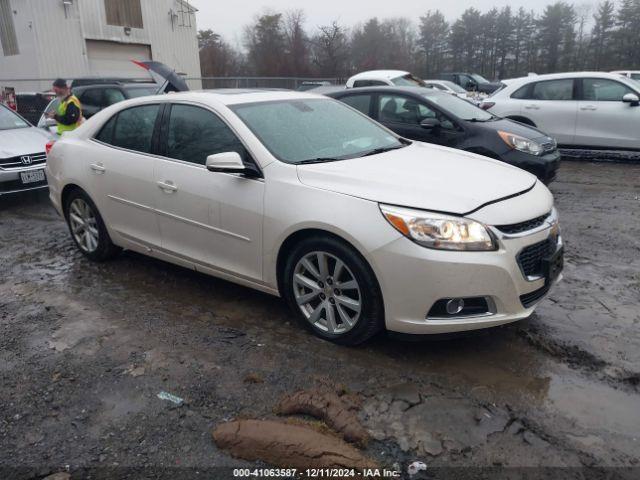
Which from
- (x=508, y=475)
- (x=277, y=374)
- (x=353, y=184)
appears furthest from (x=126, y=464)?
(x=353, y=184)

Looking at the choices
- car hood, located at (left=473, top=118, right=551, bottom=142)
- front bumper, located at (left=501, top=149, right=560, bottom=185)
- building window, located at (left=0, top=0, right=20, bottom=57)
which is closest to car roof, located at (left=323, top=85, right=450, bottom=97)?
car hood, located at (left=473, top=118, right=551, bottom=142)

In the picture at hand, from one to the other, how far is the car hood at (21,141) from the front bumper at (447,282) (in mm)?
6616

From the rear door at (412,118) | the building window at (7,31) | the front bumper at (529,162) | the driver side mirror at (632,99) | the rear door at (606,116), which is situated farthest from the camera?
the building window at (7,31)

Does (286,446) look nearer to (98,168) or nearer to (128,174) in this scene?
(128,174)

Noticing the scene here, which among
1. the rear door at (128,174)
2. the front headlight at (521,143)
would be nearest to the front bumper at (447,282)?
the rear door at (128,174)

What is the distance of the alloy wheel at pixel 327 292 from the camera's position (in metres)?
3.42

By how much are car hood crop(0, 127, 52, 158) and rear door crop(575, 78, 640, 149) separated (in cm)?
907

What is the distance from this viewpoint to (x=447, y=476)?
2463 mm

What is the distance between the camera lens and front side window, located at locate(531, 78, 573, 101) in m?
10.1

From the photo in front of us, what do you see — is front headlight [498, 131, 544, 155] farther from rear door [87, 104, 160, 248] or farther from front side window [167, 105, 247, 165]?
rear door [87, 104, 160, 248]

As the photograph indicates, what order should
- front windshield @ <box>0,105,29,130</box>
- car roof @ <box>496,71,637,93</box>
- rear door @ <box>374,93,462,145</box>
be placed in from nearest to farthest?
rear door @ <box>374,93,462,145</box>, front windshield @ <box>0,105,29,130</box>, car roof @ <box>496,71,637,93</box>

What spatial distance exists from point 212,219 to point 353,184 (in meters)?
1.15

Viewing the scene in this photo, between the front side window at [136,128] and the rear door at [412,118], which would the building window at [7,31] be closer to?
the rear door at [412,118]

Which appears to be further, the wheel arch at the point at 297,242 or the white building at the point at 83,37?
the white building at the point at 83,37
